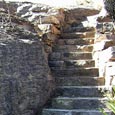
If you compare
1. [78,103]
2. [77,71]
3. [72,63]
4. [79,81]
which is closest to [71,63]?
[72,63]

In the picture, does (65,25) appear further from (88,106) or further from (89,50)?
(88,106)

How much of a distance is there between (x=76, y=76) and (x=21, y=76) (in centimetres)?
140

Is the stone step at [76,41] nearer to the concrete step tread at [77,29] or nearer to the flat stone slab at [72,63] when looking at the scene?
the concrete step tread at [77,29]

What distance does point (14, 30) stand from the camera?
5953 mm

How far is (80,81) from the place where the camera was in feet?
19.5

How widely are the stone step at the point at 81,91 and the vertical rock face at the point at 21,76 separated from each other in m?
0.36

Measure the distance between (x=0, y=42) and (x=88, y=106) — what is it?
5.18 ft

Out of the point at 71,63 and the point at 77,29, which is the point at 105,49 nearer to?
the point at 71,63

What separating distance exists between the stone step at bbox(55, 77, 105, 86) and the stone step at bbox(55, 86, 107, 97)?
0.72ft

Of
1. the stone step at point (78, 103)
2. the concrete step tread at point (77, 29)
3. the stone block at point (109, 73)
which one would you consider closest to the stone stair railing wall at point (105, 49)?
the stone block at point (109, 73)

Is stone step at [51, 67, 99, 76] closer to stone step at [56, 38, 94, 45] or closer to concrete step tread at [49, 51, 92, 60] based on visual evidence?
concrete step tread at [49, 51, 92, 60]

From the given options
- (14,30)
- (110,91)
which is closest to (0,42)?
(14,30)

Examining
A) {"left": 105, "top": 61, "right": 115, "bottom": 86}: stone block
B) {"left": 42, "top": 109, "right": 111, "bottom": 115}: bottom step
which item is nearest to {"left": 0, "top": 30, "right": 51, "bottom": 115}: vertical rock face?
{"left": 42, "top": 109, "right": 111, "bottom": 115}: bottom step

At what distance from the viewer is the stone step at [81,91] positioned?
18.3 feet
